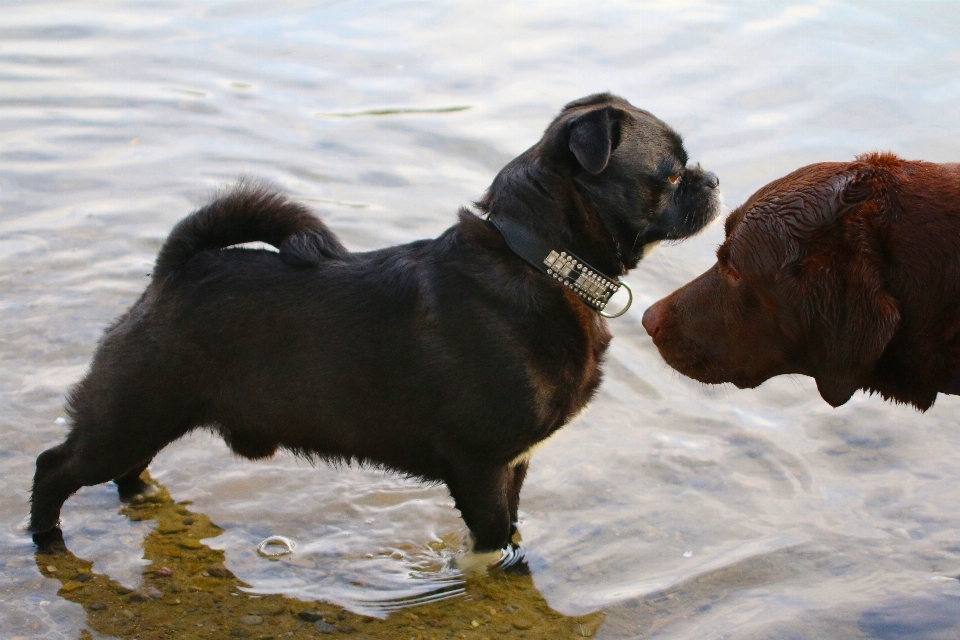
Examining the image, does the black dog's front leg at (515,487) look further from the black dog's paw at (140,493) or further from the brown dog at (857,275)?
the black dog's paw at (140,493)

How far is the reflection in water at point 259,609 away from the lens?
4512 millimetres

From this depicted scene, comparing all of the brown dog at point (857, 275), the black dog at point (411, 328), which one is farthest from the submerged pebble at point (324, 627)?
the brown dog at point (857, 275)

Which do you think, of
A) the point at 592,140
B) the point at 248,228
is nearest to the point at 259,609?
the point at 248,228

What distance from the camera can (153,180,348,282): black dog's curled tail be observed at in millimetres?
4672

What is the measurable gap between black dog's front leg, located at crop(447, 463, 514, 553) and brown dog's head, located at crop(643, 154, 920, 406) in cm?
94

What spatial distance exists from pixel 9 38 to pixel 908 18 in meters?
9.43

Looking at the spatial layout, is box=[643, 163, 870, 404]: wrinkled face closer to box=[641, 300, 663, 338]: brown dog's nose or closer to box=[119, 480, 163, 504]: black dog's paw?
box=[641, 300, 663, 338]: brown dog's nose

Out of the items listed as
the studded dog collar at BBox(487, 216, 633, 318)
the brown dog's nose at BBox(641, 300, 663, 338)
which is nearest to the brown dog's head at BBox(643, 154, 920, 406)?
the brown dog's nose at BBox(641, 300, 663, 338)

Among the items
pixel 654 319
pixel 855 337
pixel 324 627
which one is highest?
pixel 855 337

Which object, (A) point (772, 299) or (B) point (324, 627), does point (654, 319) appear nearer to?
(A) point (772, 299)

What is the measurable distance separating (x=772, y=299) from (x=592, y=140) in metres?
0.95

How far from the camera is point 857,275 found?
3680 mm

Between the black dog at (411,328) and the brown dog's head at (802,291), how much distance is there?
0.47 meters

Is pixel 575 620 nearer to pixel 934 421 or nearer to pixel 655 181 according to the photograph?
pixel 655 181
